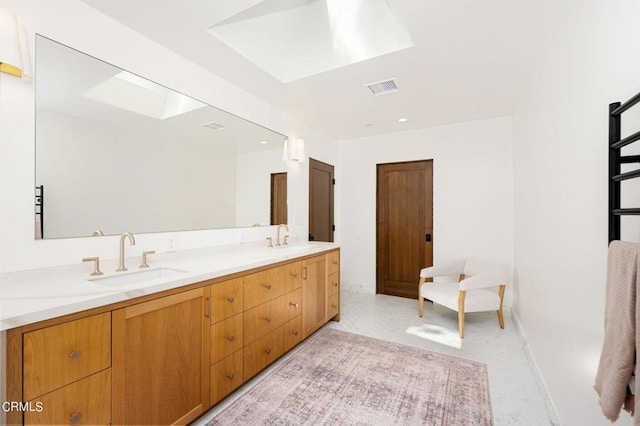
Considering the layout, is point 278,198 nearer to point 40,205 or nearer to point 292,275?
point 292,275

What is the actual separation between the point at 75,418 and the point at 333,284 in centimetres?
242

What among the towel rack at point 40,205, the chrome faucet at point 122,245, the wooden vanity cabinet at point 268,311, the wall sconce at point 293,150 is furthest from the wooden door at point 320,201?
the towel rack at point 40,205

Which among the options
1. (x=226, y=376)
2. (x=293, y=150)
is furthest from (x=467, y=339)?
(x=293, y=150)

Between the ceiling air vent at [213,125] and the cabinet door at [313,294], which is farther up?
the ceiling air vent at [213,125]

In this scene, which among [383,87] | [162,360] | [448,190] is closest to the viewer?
[162,360]

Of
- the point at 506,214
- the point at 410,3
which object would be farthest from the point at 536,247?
the point at 410,3

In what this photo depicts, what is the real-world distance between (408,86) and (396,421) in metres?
2.75

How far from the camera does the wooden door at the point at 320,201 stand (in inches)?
159

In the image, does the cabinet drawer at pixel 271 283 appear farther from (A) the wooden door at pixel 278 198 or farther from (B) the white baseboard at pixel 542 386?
(B) the white baseboard at pixel 542 386

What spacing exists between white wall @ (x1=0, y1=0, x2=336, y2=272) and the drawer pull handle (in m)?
0.80

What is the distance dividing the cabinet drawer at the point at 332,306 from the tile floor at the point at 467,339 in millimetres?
137

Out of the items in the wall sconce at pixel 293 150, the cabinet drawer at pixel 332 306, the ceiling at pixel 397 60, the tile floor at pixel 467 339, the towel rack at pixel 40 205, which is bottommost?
the tile floor at pixel 467 339

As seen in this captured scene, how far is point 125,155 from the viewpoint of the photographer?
197cm

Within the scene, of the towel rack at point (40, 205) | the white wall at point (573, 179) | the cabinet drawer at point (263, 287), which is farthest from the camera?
the cabinet drawer at point (263, 287)
